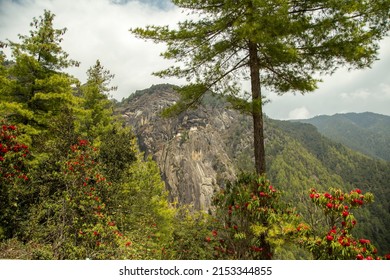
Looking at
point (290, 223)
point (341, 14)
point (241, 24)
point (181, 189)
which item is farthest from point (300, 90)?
point (181, 189)

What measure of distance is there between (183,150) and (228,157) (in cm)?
2255

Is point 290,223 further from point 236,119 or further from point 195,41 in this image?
point 236,119

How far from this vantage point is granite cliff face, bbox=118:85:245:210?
59.1m

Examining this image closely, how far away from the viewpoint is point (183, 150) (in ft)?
220

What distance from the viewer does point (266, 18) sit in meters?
5.47

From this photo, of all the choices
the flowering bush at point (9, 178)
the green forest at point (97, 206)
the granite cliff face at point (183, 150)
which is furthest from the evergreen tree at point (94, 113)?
the granite cliff face at point (183, 150)

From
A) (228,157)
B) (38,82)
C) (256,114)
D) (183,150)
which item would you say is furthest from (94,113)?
(228,157)

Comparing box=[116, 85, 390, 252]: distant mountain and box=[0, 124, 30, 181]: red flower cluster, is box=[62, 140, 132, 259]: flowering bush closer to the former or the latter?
box=[0, 124, 30, 181]: red flower cluster

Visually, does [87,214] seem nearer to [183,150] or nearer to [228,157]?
[183,150]

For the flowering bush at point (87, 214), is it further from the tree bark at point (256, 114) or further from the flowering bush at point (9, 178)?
the tree bark at point (256, 114)

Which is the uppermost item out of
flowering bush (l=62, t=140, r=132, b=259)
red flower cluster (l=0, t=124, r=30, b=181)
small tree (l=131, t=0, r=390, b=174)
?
small tree (l=131, t=0, r=390, b=174)

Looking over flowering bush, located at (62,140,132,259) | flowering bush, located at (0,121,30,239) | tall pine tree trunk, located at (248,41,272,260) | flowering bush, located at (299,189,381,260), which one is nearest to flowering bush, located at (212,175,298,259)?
flowering bush, located at (299,189,381,260)

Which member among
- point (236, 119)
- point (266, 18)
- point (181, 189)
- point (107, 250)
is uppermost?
point (236, 119)
